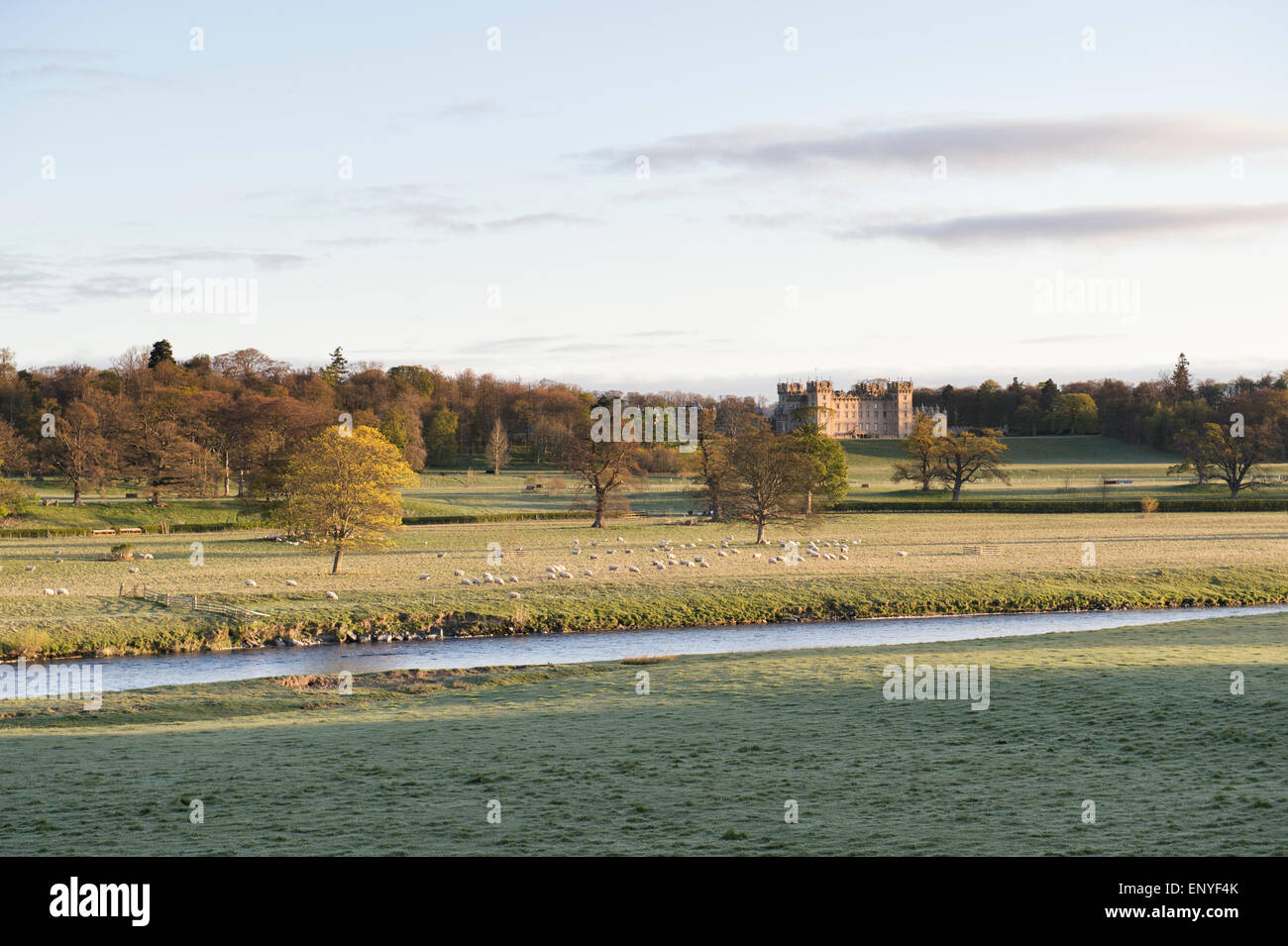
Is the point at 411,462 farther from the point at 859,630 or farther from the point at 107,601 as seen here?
the point at 859,630

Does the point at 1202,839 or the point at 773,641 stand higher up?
the point at 1202,839

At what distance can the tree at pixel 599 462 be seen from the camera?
7212cm

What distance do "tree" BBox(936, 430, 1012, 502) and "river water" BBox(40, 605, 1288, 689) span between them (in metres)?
58.8

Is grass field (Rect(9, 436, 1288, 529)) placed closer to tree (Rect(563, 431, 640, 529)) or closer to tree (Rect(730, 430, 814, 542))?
tree (Rect(563, 431, 640, 529))

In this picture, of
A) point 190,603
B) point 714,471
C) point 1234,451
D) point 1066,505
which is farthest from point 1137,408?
point 190,603

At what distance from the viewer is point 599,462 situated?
72.4 meters

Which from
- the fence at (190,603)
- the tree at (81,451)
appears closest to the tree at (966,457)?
the tree at (81,451)

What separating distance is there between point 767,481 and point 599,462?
1281cm

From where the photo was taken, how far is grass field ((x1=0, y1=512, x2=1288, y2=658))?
34469mm

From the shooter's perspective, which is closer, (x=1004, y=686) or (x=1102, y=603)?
(x=1004, y=686)

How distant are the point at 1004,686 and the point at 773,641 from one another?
1339 cm

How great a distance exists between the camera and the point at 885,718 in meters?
18.2

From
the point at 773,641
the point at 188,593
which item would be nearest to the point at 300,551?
the point at 188,593
